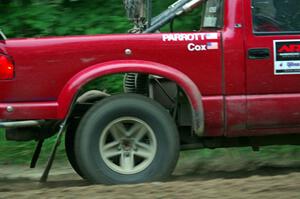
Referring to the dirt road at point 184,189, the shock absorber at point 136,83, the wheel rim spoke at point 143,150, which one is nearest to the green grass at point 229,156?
the dirt road at point 184,189

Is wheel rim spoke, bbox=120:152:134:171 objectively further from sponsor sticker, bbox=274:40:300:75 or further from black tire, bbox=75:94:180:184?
sponsor sticker, bbox=274:40:300:75

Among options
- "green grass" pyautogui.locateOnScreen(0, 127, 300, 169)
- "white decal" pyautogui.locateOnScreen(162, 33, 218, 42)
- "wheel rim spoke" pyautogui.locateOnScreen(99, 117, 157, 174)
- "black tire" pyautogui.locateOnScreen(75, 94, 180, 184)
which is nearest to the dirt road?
"black tire" pyautogui.locateOnScreen(75, 94, 180, 184)

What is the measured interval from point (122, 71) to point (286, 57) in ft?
4.80

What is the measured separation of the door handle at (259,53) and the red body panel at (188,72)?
3 centimetres

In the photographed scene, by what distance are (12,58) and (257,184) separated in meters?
2.32

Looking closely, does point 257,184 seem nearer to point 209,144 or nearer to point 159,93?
point 209,144

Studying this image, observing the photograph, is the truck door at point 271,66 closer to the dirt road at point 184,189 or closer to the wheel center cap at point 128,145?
the dirt road at point 184,189

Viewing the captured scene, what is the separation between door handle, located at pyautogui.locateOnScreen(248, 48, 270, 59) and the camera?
5594mm

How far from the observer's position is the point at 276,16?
5723 mm

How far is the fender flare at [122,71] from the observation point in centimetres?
544

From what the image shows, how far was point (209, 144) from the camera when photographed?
5996 mm

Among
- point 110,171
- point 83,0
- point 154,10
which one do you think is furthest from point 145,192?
point 83,0

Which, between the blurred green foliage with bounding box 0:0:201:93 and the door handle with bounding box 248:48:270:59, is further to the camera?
the blurred green foliage with bounding box 0:0:201:93

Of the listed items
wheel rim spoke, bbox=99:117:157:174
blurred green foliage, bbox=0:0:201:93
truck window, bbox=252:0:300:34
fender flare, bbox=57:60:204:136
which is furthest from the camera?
blurred green foliage, bbox=0:0:201:93
